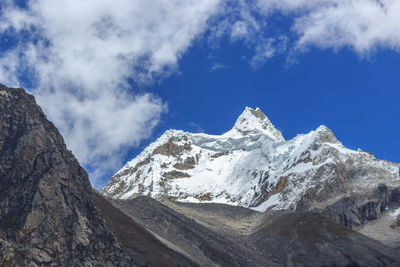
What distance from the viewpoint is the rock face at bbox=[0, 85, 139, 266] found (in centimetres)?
6022

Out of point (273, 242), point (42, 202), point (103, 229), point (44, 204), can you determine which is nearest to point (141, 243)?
point (103, 229)

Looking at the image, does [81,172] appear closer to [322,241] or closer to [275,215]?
[322,241]

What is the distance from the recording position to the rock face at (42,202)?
60219 mm

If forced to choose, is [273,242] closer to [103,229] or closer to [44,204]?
[103,229]

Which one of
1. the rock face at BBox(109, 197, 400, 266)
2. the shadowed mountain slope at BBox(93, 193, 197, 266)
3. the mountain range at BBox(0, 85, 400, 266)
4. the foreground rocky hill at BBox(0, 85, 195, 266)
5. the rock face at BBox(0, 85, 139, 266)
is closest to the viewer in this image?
the rock face at BBox(0, 85, 139, 266)

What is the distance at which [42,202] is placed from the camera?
6575 cm

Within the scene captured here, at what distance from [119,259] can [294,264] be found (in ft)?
237

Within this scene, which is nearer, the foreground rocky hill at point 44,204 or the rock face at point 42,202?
the rock face at point 42,202

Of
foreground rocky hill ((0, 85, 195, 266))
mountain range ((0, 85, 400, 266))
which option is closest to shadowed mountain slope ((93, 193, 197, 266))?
mountain range ((0, 85, 400, 266))

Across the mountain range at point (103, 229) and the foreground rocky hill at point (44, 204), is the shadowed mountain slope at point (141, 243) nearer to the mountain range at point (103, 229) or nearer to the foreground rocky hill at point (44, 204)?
the mountain range at point (103, 229)

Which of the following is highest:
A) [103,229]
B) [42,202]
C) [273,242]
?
[273,242]

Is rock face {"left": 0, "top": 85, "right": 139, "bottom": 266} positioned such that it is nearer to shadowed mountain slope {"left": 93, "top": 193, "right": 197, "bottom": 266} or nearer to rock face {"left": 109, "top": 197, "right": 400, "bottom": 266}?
shadowed mountain slope {"left": 93, "top": 193, "right": 197, "bottom": 266}

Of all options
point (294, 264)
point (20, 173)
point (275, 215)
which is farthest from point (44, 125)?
point (275, 215)

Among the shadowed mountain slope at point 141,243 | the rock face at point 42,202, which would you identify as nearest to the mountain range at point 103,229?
the rock face at point 42,202
